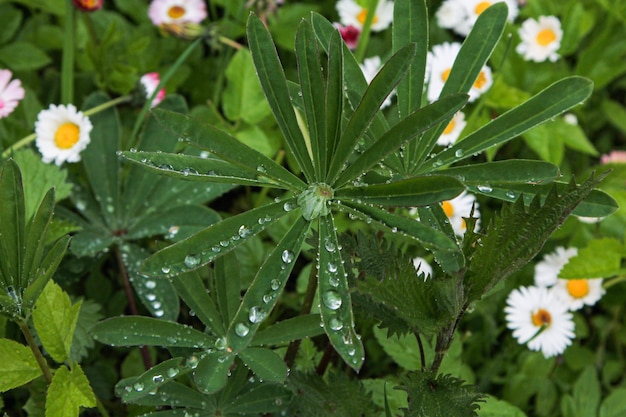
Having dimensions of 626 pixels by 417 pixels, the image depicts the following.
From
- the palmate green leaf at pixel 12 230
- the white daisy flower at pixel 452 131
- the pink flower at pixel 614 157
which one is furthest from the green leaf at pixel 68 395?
the pink flower at pixel 614 157

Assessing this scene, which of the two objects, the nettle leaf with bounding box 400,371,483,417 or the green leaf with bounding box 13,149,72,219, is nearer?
the nettle leaf with bounding box 400,371,483,417

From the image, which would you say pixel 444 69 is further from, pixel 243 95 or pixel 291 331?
pixel 291 331

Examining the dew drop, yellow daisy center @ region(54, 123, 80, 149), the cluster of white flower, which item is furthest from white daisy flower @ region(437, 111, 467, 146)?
the dew drop

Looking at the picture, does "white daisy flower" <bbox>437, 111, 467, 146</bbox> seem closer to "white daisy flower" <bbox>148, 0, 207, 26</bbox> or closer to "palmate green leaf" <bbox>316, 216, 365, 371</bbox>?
"white daisy flower" <bbox>148, 0, 207, 26</bbox>

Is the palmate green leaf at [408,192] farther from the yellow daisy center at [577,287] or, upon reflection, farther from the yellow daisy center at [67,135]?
the yellow daisy center at [577,287]

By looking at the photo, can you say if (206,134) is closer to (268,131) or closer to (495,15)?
(495,15)

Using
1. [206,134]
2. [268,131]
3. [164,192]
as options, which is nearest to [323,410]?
[206,134]

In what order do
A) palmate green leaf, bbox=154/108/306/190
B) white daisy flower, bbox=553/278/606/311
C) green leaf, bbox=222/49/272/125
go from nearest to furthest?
palmate green leaf, bbox=154/108/306/190, white daisy flower, bbox=553/278/606/311, green leaf, bbox=222/49/272/125

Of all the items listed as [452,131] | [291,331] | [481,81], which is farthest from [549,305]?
[291,331]
